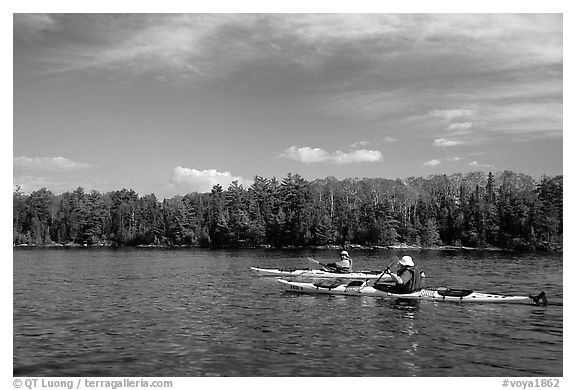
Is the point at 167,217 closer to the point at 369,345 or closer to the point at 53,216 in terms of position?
the point at 53,216

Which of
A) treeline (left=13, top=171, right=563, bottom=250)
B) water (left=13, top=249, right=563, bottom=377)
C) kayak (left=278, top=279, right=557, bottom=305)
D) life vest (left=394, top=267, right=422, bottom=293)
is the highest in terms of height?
treeline (left=13, top=171, right=563, bottom=250)

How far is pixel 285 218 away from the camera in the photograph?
4203 inches

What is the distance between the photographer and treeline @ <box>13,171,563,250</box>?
9075cm

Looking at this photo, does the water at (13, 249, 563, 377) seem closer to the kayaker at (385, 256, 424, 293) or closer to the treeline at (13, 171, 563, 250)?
the kayaker at (385, 256, 424, 293)

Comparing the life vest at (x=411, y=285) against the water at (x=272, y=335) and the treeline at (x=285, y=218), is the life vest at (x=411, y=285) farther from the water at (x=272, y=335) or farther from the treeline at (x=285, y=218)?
the treeline at (x=285, y=218)

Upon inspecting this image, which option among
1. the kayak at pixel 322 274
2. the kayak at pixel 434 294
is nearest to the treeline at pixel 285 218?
the kayak at pixel 322 274

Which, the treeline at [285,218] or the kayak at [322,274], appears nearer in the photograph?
the kayak at [322,274]

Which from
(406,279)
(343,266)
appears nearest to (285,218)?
(343,266)

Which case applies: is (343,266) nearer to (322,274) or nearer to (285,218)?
(322,274)

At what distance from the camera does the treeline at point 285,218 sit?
3573 inches

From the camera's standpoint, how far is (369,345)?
15.5 metres

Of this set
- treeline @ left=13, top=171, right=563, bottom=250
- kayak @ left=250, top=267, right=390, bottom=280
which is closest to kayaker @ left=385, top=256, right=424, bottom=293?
kayak @ left=250, top=267, right=390, bottom=280
